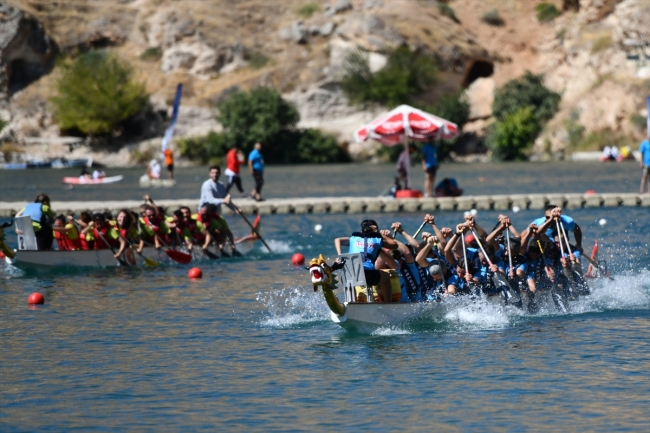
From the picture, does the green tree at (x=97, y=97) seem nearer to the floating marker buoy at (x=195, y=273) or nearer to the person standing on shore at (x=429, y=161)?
the person standing on shore at (x=429, y=161)

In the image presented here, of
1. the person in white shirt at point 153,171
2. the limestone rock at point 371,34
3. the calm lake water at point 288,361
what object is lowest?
the calm lake water at point 288,361

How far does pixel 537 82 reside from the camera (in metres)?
68.5

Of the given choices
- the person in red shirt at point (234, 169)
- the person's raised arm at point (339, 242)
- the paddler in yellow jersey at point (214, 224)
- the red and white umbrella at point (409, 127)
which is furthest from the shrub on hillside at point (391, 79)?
the person's raised arm at point (339, 242)

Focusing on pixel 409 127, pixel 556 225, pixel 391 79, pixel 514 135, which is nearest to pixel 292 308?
pixel 556 225

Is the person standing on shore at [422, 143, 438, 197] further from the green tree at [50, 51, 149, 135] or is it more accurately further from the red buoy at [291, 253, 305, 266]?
the green tree at [50, 51, 149, 135]

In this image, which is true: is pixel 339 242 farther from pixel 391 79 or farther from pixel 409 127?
pixel 391 79

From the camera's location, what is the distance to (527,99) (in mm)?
67312

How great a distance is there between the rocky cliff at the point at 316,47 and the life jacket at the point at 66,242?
47.8 metres

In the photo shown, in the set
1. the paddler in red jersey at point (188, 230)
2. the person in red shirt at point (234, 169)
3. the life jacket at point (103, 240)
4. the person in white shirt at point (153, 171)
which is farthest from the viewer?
the person in white shirt at point (153, 171)

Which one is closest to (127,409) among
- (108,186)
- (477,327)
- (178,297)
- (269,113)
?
(477,327)

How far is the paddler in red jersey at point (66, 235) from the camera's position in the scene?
20828mm

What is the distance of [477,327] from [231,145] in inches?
2113

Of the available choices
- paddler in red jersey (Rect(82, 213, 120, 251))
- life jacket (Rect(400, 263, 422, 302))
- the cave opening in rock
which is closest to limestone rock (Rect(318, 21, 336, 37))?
the cave opening in rock

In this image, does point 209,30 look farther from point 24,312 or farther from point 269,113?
point 24,312
